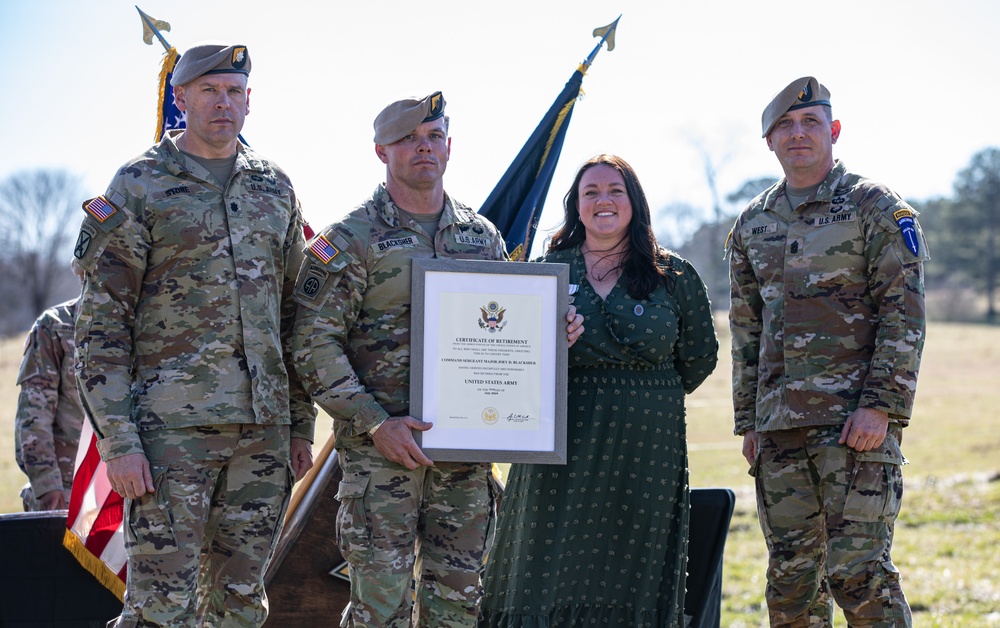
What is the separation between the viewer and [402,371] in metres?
3.83

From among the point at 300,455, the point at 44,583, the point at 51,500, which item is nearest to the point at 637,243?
the point at 300,455

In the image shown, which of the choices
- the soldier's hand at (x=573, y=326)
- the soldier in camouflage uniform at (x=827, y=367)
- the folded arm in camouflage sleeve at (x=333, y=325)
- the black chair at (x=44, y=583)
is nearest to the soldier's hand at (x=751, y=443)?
the soldier in camouflage uniform at (x=827, y=367)

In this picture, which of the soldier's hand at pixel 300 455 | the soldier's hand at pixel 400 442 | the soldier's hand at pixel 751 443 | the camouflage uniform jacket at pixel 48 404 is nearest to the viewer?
the soldier's hand at pixel 400 442

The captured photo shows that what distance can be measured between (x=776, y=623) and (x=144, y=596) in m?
2.58

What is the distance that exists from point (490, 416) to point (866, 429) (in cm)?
149

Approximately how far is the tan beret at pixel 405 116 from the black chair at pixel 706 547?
7.15 feet

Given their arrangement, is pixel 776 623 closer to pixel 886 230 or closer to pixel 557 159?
pixel 886 230

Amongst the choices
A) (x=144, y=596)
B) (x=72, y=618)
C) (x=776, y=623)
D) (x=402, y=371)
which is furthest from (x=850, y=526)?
(x=72, y=618)

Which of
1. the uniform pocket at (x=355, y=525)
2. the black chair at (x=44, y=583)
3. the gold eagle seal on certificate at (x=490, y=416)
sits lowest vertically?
the black chair at (x=44, y=583)

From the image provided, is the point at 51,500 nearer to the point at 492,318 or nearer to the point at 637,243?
the point at 492,318

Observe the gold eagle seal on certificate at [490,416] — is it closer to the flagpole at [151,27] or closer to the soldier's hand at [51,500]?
the flagpole at [151,27]

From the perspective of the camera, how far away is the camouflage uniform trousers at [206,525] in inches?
138

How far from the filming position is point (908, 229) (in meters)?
4.02

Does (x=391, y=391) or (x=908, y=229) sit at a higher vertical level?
(x=908, y=229)
